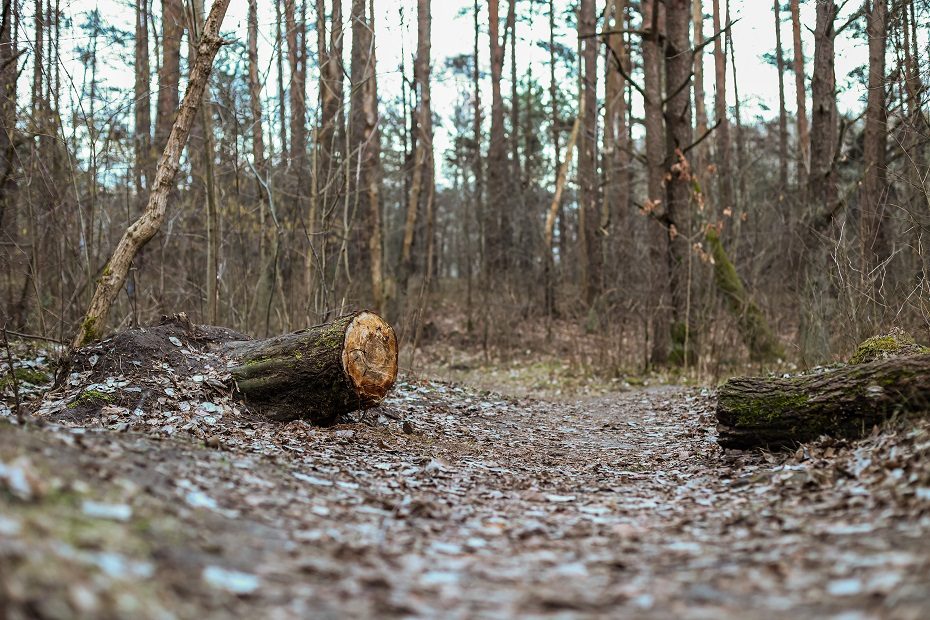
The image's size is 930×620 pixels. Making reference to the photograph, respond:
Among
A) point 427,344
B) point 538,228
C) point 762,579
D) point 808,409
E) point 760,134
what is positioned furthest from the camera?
point 760,134

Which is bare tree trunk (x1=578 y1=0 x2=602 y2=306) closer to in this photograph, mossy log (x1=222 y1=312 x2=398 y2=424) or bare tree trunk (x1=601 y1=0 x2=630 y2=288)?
bare tree trunk (x1=601 y1=0 x2=630 y2=288)

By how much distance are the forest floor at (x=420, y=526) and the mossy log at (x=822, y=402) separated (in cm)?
18

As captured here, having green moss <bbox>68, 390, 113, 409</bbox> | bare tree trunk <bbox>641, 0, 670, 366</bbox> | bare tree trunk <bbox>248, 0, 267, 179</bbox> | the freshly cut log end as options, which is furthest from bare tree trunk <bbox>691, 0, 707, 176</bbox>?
green moss <bbox>68, 390, 113, 409</bbox>

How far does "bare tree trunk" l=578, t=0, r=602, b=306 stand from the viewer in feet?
56.2

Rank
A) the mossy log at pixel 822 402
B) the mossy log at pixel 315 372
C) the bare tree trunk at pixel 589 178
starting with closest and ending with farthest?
the mossy log at pixel 822 402 < the mossy log at pixel 315 372 < the bare tree trunk at pixel 589 178

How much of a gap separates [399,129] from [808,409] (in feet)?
74.4

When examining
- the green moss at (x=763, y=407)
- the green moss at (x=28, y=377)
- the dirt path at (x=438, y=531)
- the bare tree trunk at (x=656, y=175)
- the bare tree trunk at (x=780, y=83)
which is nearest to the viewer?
the dirt path at (x=438, y=531)

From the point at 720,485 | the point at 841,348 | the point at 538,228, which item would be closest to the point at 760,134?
the point at 538,228

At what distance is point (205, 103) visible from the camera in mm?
8828

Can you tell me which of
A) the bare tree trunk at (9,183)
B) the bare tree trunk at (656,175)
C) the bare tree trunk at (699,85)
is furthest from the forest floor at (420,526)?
the bare tree trunk at (699,85)

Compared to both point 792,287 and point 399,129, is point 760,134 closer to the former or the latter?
point 399,129

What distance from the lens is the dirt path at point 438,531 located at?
7.31 feet

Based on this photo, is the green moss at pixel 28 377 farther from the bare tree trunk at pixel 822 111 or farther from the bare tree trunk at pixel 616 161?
the bare tree trunk at pixel 822 111

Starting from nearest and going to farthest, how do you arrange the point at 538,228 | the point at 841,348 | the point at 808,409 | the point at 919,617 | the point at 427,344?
the point at 919,617
the point at 808,409
the point at 841,348
the point at 427,344
the point at 538,228
